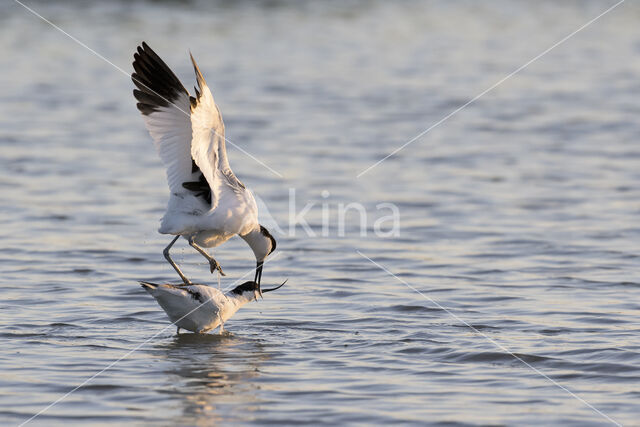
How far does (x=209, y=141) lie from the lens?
8.24 metres

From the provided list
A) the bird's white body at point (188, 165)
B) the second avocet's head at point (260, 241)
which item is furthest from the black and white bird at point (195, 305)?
the second avocet's head at point (260, 241)

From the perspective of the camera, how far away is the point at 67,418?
6.55 meters

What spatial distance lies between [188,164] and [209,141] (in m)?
0.46

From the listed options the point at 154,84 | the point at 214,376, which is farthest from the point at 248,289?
the point at 154,84

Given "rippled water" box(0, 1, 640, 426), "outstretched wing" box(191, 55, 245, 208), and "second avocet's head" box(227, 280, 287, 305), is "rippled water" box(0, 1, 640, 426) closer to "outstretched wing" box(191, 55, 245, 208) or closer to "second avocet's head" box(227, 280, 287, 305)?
"second avocet's head" box(227, 280, 287, 305)

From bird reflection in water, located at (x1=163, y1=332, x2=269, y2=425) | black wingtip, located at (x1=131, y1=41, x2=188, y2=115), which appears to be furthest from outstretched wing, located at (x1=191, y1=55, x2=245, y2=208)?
bird reflection in water, located at (x1=163, y1=332, x2=269, y2=425)

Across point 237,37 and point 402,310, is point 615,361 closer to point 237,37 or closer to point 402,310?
point 402,310

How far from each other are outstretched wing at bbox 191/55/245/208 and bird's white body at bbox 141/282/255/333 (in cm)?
69

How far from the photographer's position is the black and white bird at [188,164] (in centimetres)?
833

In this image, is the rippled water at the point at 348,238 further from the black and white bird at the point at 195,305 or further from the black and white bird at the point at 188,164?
the black and white bird at the point at 188,164

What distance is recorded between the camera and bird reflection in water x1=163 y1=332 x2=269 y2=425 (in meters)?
6.71

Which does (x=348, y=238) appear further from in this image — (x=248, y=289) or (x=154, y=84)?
(x=154, y=84)

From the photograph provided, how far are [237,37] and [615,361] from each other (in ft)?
65.3

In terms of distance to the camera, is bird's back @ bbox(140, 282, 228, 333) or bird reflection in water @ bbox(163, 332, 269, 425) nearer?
bird reflection in water @ bbox(163, 332, 269, 425)
